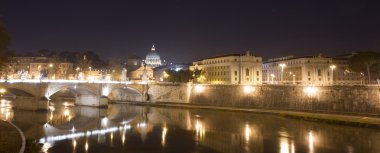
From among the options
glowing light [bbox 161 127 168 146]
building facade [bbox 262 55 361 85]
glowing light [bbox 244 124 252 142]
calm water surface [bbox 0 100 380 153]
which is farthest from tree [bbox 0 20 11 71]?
building facade [bbox 262 55 361 85]

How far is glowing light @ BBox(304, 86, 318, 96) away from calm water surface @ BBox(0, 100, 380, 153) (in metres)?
10.6

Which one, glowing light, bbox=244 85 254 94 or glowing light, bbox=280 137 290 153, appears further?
glowing light, bbox=244 85 254 94

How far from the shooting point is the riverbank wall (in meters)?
49.2

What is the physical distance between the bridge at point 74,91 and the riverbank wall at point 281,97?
6.66 m

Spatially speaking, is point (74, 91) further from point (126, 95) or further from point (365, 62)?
point (365, 62)

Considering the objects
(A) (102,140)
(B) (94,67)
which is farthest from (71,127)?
(B) (94,67)

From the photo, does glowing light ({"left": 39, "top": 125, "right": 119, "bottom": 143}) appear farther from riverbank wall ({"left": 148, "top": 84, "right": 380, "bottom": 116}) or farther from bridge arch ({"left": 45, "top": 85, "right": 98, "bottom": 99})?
riverbank wall ({"left": 148, "top": 84, "right": 380, "bottom": 116})

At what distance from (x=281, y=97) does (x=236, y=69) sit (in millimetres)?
41304

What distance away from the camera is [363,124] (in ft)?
135

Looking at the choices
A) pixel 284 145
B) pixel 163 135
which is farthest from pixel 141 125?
pixel 284 145

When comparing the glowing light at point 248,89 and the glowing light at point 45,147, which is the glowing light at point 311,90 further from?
the glowing light at point 45,147

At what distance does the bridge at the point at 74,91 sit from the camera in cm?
6078

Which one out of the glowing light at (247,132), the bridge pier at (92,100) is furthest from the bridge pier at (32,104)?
the glowing light at (247,132)

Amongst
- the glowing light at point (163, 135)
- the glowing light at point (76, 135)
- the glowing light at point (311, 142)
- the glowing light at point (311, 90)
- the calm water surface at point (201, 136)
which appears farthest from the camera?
the glowing light at point (311, 90)
